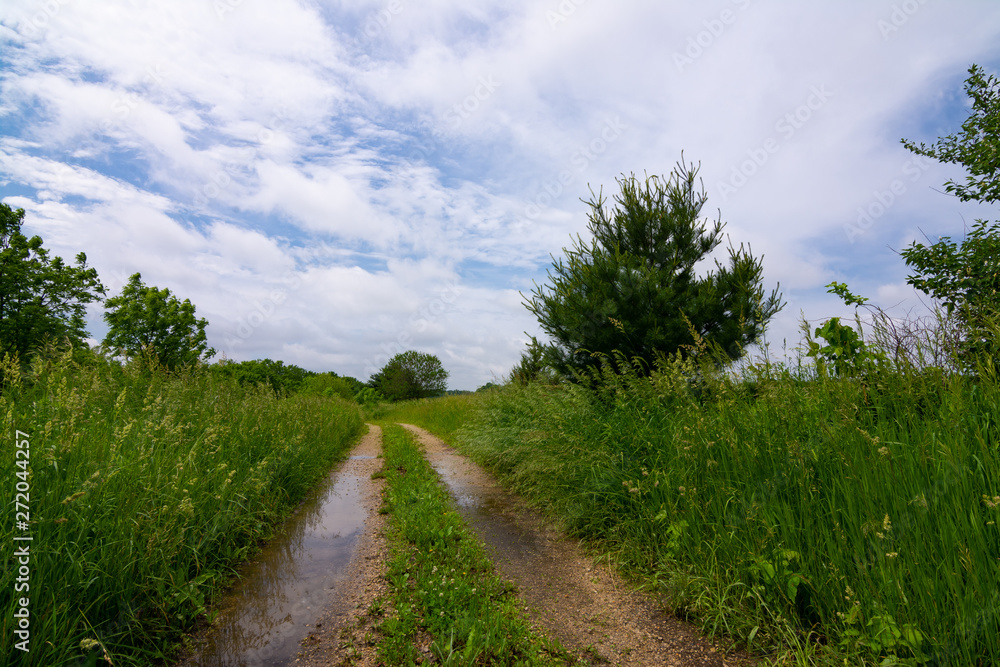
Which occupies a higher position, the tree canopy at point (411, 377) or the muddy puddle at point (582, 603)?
the tree canopy at point (411, 377)

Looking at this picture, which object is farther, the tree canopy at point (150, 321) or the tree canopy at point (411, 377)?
the tree canopy at point (411, 377)

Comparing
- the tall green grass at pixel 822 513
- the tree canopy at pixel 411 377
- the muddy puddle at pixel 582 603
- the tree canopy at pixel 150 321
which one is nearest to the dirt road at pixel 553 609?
the muddy puddle at pixel 582 603

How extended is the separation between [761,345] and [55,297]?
1300 inches

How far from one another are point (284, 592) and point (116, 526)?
4.86 feet

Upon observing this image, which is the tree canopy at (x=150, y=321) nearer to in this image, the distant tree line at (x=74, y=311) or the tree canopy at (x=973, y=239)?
the distant tree line at (x=74, y=311)

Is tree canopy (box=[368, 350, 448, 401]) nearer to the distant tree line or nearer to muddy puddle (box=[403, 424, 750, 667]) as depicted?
the distant tree line

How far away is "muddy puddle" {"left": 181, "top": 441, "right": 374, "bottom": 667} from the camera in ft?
9.64

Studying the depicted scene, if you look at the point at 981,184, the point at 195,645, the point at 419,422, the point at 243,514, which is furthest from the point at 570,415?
the point at 419,422

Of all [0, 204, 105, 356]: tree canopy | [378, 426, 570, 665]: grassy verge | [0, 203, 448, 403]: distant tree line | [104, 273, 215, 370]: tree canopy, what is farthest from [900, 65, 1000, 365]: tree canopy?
[104, 273, 215, 370]: tree canopy

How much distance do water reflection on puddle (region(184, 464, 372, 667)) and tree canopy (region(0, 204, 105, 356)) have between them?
822 inches

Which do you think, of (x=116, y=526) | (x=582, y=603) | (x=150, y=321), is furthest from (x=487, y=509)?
(x=150, y=321)

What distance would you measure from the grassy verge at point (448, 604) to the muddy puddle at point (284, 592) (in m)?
0.58

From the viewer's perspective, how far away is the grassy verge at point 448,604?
9.12ft

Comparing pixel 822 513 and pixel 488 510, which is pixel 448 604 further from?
pixel 488 510
